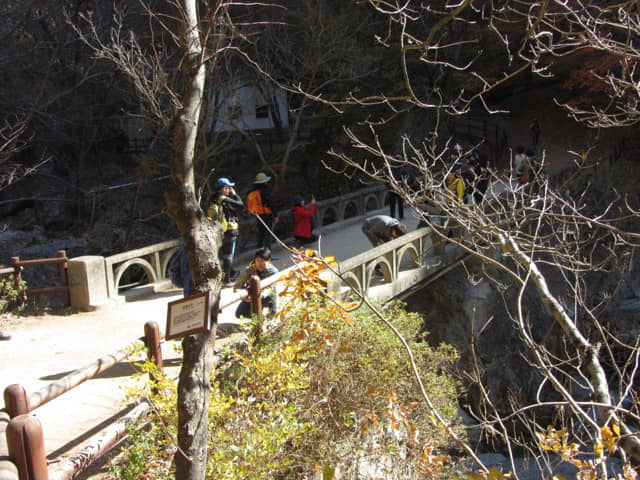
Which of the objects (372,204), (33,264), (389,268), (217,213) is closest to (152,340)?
(217,213)

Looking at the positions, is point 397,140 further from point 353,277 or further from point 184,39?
point 184,39

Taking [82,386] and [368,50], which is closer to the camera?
[82,386]

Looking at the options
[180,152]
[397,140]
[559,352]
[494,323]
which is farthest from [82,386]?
[397,140]

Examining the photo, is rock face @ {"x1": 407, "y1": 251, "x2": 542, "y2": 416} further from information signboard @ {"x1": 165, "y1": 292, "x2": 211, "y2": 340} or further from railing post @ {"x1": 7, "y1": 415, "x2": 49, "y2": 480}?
railing post @ {"x1": 7, "y1": 415, "x2": 49, "y2": 480}

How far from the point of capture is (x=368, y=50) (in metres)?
18.2

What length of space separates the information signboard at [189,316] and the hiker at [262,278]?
334 cm

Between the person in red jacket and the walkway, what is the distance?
125 inches

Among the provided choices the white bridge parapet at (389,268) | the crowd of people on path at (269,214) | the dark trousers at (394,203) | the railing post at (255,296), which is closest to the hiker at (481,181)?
the crowd of people on path at (269,214)

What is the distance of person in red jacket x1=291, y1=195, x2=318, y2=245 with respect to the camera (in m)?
Answer: 11.8

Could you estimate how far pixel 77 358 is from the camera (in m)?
6.97

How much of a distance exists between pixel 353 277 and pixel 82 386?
4540 mm

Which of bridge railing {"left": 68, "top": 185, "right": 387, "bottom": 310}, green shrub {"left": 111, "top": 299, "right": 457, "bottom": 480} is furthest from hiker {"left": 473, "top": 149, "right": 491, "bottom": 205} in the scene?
bridge railing {"left": 68, "top": 185, "right": 387, "bottom": 310}

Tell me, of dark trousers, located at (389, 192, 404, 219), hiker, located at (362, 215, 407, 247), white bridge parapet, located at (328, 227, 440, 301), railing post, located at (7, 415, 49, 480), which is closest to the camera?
railing post, located at (7, 415, 49, 480)

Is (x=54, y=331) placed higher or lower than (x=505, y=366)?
higher
